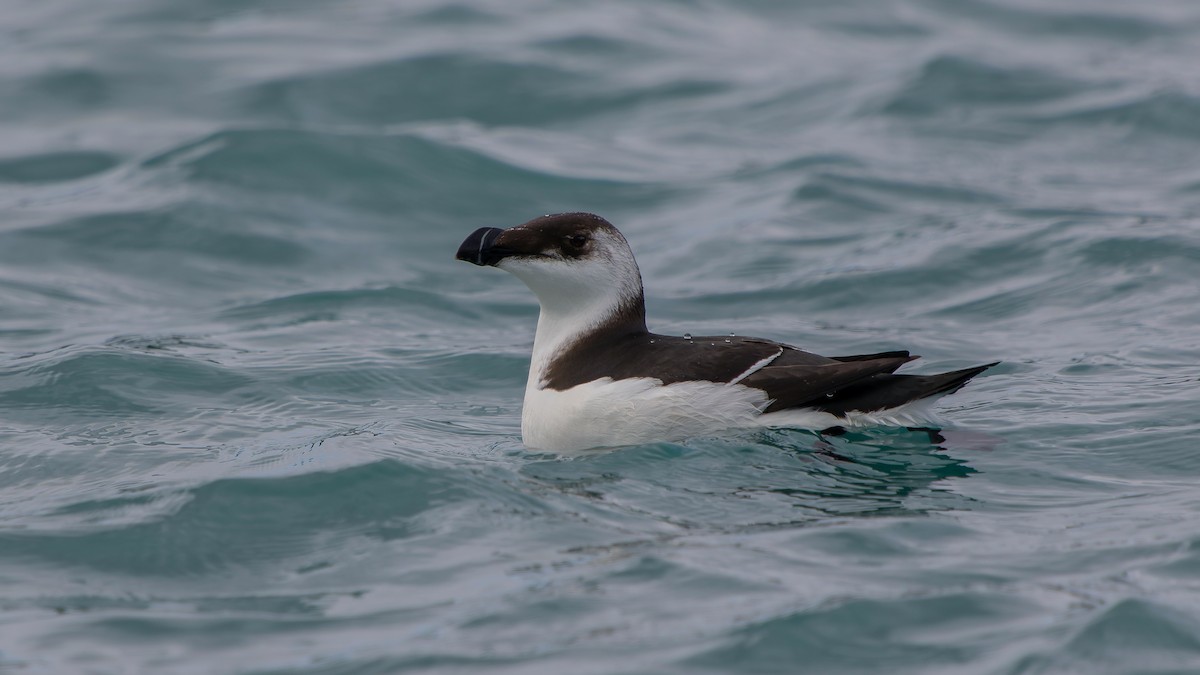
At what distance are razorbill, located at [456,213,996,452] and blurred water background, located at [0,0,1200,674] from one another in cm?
15

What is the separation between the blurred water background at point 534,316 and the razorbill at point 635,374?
0.15m

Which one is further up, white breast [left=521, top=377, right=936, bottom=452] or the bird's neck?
the bird's neck

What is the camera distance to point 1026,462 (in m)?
6.91

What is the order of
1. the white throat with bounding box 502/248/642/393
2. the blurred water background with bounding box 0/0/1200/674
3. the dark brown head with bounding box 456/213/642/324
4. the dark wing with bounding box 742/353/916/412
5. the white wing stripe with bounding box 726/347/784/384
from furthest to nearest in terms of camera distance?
the white throat with bounding box 502/248/642/393 < the dark brown head with bounding box 456/213/642/324 < the white wing stripe with bounding box 726/347/784/384 < the dark wing with bounding box 742/353/916/412 < the blurred water background with bounding box 0/0/1200/674

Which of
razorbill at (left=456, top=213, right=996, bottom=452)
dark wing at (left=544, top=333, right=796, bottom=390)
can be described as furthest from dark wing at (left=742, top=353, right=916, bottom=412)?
dark wing at (left=544, top=333, right=796, bottom=390)

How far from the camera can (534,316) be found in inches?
424

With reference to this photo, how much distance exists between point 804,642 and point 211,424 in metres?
4.11

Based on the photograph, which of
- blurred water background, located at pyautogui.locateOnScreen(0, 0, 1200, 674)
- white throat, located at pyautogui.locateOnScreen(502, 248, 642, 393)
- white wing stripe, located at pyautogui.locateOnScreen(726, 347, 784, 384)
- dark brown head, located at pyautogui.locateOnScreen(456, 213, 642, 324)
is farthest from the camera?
white throat, located at pyautogui.locateOnScreen(502, 248, 642, 393)

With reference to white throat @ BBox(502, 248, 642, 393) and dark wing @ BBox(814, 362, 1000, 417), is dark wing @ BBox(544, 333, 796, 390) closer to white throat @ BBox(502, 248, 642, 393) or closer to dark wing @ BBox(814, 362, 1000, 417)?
white throat @ BBox(502, 248, 642, 393)

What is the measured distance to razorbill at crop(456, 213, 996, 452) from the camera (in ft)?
22.4

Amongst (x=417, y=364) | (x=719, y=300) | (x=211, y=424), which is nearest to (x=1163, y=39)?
(x=719, y=300)

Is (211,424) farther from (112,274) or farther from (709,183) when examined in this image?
(709,183)

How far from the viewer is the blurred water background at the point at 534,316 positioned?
17.6ft

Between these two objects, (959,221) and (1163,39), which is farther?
(1163,39)
